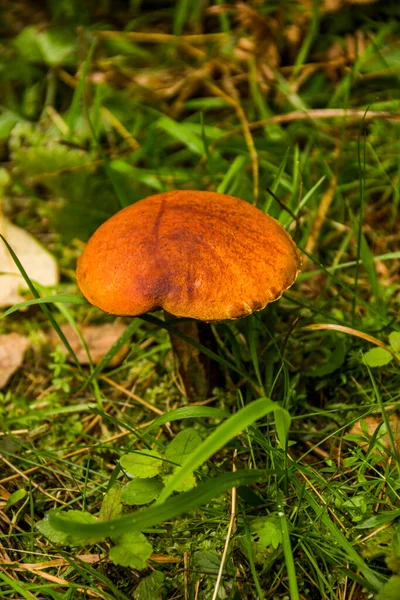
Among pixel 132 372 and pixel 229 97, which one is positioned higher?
pixel 229 97

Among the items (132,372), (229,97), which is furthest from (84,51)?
(132,372)

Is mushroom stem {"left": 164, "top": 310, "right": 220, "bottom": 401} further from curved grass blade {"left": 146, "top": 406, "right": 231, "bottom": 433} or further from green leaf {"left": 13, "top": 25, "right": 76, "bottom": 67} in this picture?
green leaf {"left": 13, "top": 25, "right": 76, "bottom": 67}

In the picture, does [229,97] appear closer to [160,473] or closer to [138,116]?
[138,116]

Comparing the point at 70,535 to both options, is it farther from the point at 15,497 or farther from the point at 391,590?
the point at 391,590

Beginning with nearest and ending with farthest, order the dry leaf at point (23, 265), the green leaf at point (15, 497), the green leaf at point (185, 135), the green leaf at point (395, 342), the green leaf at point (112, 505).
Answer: the green leaf at point (112, 505), the green leaf at point (15, 497), the green leaf at point (395, 342), the dry leaf at point (23, 265), the green leaf at point (185, 135)

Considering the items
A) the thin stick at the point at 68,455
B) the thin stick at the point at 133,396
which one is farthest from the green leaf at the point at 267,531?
the thin stick at the point at 133,396

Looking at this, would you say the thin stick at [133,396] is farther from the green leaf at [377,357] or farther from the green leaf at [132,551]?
the green leaf at [377,357]

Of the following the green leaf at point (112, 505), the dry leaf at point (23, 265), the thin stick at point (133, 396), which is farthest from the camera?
the dry leaf at point (23, 265)
